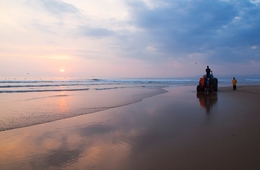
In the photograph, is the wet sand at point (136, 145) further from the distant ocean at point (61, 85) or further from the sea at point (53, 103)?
the distant ocean at point (61, 85)

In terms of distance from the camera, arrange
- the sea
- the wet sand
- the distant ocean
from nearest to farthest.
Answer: the wet sand
the sea
the distant ocean

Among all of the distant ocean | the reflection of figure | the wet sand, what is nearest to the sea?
the wet sand

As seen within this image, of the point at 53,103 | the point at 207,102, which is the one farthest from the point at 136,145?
the point at 53,103

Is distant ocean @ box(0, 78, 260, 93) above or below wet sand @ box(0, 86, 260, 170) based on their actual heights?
above

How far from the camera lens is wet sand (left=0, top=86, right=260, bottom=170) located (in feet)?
12.2

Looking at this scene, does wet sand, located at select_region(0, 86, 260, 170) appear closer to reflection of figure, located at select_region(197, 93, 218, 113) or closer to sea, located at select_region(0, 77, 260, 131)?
sea, located at select_region(0, 77, 260, 131)

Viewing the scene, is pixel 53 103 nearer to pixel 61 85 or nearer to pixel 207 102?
pixel 207 102

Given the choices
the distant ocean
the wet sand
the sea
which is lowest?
the wet sand

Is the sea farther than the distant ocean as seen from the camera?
No

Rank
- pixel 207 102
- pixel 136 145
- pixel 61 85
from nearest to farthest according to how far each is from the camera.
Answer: pixel 136 145
pixel 207 102
pixel 61 85

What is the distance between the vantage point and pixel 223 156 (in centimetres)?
391

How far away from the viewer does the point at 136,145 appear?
15.4ft

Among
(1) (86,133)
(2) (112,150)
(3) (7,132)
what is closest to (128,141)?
(2) (112,150)

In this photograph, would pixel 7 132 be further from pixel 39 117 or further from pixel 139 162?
pixel 139 162
